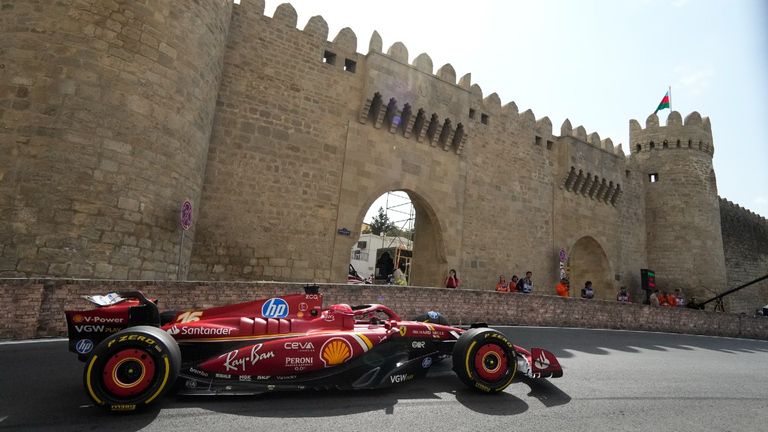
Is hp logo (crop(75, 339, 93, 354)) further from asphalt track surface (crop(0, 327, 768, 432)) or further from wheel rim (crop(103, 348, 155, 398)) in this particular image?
wheel rim (crop(103, 348, 155, 398))

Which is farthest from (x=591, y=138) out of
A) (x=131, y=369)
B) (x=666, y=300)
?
(x=131, y=369)

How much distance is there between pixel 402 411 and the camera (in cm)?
334

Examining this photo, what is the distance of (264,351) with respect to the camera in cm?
347

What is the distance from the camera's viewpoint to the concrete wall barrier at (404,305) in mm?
5430

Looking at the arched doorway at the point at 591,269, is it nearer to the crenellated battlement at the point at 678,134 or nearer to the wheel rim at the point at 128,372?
the crenellated battlement at the point at 678,134

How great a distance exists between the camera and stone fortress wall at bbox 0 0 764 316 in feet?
24.9

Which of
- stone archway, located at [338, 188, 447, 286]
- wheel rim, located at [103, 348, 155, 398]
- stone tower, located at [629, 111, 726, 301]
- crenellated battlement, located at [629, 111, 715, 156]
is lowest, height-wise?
wheel rim, located at [103, 348, 155, 398]

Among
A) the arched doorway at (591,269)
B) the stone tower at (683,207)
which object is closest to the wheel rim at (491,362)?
the arched doorway at (591,269)

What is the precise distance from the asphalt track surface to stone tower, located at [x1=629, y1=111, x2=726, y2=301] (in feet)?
59.9

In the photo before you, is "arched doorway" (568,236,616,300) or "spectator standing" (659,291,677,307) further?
"arched doorway" (568,236,616,300)

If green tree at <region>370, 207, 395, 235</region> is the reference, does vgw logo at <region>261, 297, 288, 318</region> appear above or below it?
below

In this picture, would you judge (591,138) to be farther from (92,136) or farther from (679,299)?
(92,136)

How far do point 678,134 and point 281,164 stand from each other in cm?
2105

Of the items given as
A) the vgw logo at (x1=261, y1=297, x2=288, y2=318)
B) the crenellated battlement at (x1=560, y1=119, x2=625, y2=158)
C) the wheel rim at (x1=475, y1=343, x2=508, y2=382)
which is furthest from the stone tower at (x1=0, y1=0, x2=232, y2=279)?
the crenellated battlement at (x1=560, y1=119, x2=625, y2=158)
